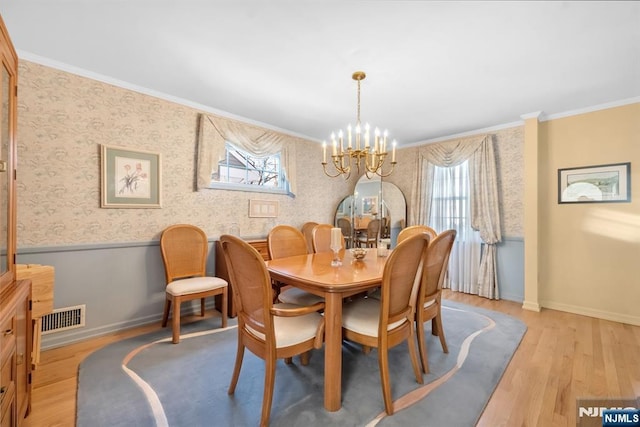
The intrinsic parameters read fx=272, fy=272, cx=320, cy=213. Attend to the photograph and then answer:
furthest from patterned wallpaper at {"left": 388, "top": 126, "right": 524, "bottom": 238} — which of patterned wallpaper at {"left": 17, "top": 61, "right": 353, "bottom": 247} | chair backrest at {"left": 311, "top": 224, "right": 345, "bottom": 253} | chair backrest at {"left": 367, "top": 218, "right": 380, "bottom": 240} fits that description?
patterned wallpaper at {"left": 17, "top": 61, "right": 353, "bottom": 247}

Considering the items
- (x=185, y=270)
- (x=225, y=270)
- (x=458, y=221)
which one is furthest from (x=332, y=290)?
(x=458, y=221)

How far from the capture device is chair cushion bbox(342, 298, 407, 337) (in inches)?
63.7

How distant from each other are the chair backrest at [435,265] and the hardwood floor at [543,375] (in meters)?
0.70

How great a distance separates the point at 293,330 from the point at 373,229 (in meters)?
3.40

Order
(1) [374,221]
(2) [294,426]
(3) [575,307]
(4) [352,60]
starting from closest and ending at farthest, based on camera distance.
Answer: (2) [294,426] → (4) [352,60] → (3) [575,307] → (1) [374,221]

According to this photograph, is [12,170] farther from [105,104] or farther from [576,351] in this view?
[576,351]

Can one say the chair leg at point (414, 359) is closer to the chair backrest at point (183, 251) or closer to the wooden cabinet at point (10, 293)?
the wooden cabinet at point (10, 293)

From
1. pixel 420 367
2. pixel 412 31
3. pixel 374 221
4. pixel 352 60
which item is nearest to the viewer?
pixel 412 31

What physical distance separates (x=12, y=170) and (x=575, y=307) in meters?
5.10

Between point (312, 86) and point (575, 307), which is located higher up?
point (312, 86)

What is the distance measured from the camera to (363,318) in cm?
171

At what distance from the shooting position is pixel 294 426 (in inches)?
55.9

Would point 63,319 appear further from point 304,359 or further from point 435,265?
point 435,265

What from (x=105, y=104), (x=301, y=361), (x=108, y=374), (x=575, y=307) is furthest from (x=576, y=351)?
(x=105, y=104)
